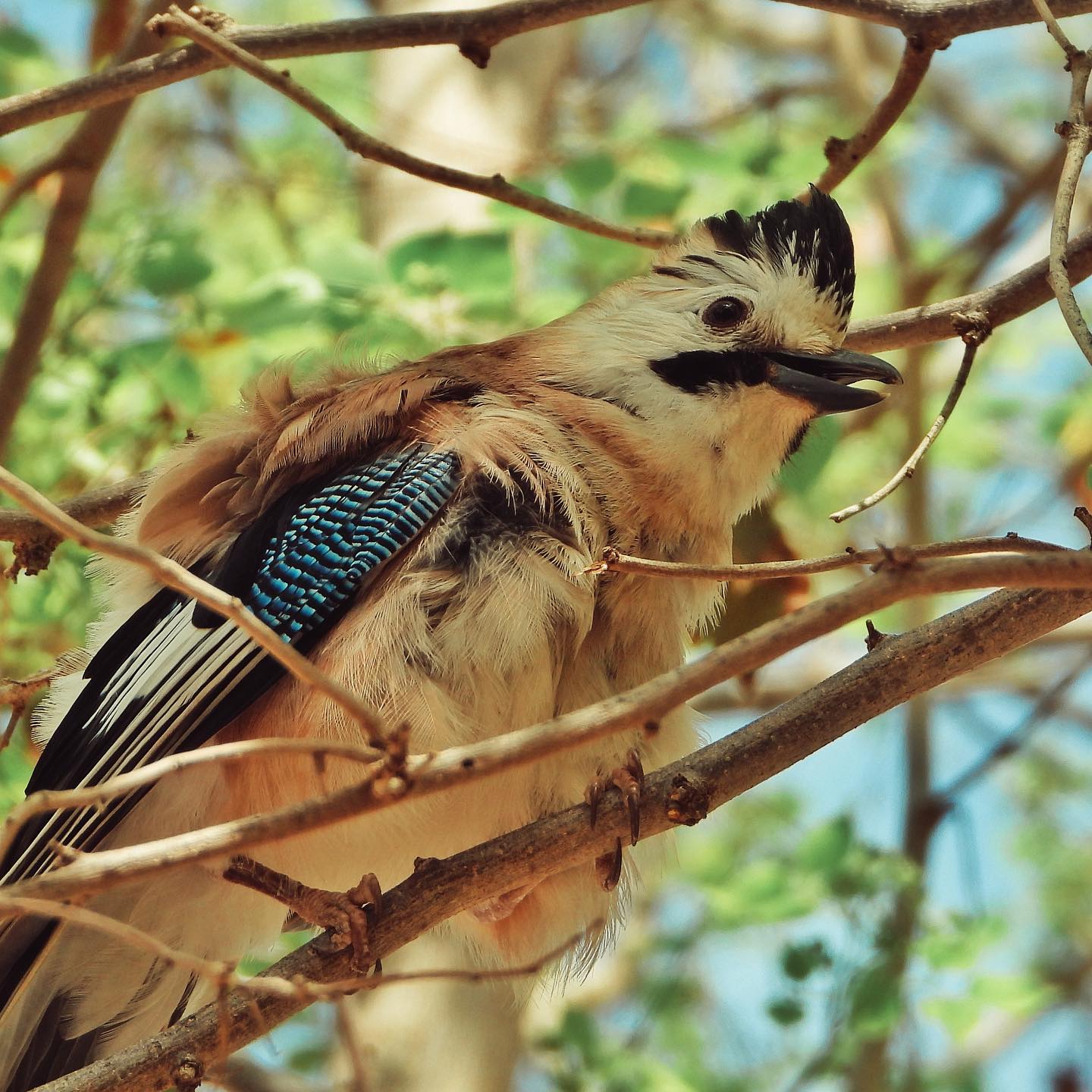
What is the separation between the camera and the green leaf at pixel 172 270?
500 centimetres

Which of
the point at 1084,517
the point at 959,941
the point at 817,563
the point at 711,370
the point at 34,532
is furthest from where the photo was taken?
the point at 959,941

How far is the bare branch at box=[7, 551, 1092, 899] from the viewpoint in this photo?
2.16 metres

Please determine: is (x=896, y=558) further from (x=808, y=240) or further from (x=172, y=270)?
(x=172, y=270)

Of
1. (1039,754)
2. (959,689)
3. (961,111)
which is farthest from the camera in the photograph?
(961,111)

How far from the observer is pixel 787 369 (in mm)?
3902

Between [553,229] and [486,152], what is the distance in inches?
20.9

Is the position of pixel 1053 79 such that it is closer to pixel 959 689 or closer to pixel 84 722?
pixel 959 689

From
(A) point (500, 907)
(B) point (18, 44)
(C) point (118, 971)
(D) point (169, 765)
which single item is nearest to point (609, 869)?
(A) point (500, 907)

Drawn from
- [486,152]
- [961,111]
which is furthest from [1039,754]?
[486,152]

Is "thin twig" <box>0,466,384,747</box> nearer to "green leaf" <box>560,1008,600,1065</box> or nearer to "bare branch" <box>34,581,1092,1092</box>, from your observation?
"bare branch" <box>34,581,1092,1092</box>

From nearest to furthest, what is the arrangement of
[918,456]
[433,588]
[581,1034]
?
1. [918,456]
2. [433,588]
3. [581,1034]

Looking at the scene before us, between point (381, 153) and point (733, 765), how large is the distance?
1841mm

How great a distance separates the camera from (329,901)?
10.3 feet

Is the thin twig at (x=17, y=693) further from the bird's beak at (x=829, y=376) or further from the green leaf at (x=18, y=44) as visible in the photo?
the green leaf at (x=18, y=44)
